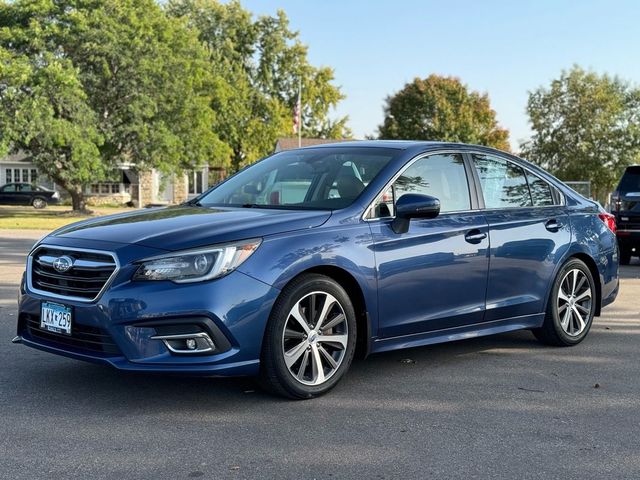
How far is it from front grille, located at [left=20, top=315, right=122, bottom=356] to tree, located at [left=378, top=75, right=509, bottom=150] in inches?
2352

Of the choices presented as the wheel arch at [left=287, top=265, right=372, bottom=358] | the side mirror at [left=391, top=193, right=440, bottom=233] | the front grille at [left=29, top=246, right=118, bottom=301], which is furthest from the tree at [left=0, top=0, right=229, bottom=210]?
the wheel arch at [left=287, top=265, right=372, bottom=358]

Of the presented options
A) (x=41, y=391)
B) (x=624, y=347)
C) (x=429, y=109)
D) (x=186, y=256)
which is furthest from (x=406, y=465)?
(x=429, y=109)

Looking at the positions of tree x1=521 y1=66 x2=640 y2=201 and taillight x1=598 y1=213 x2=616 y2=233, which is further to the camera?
tree x1=521 y1=66 x2=640 y2=201

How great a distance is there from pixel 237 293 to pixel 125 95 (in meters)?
33.4

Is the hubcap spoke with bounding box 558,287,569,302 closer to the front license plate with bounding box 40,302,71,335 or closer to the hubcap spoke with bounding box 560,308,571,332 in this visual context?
the hubcap spoke with bounding box 560,308,571,332

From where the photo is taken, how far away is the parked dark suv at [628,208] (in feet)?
44.9

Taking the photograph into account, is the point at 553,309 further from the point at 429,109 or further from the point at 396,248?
the point at 429,109

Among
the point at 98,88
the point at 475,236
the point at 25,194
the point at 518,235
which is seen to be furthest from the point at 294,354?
the point at 25,194

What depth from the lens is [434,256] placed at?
5504 mm

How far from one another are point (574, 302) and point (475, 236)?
1.52 meters

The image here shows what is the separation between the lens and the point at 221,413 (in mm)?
4648

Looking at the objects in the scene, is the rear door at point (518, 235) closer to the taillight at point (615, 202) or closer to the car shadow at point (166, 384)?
the car shadow at point (166, 384)

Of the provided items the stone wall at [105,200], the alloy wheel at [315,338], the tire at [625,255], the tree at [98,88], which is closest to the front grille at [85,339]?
the alloy wheel at [315,338]

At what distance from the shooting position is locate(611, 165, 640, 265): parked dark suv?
44.9 ft
